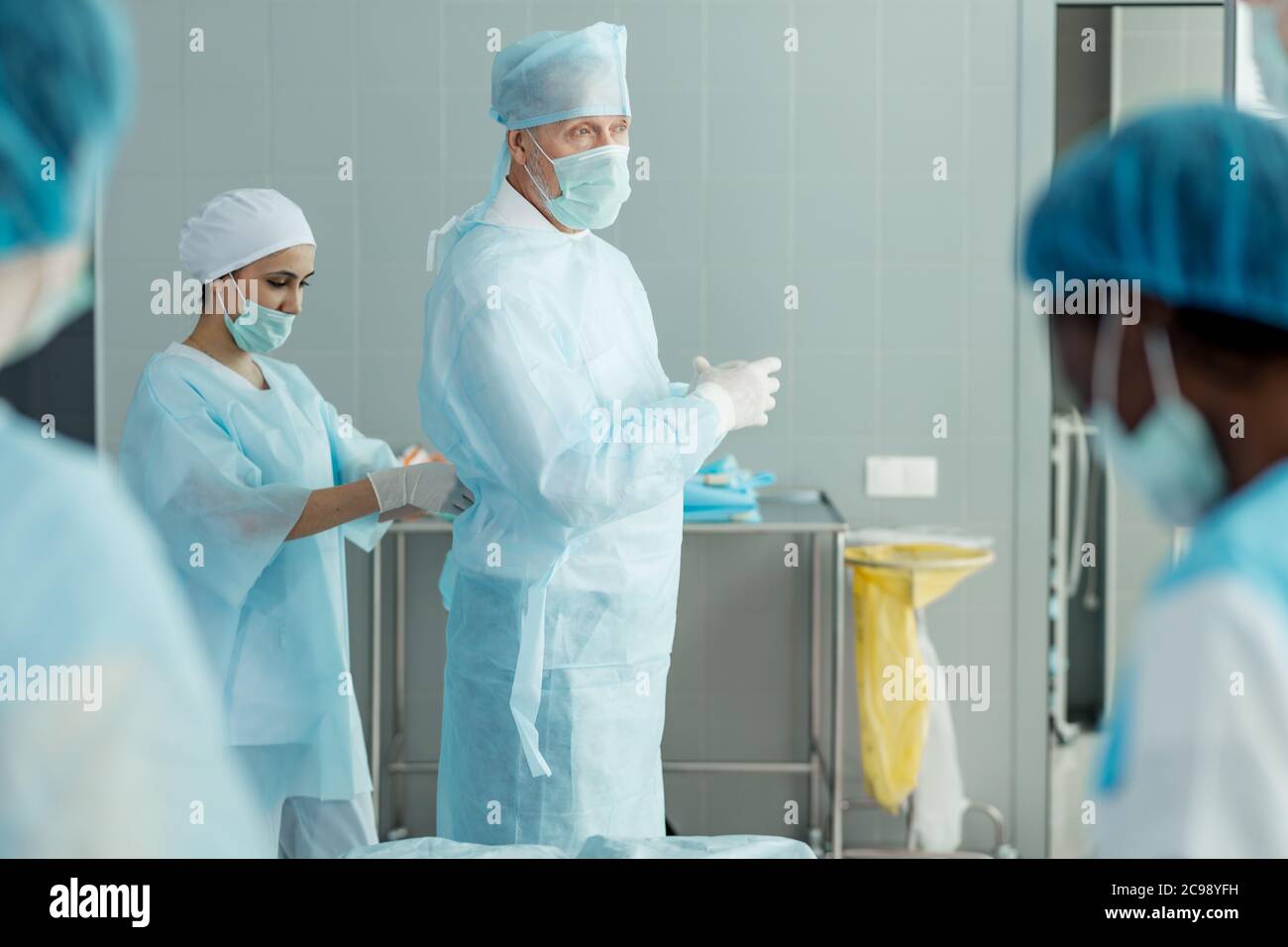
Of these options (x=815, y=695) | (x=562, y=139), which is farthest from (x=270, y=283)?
(x=815, y=695)

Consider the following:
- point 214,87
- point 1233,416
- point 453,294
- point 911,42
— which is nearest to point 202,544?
point 453,294

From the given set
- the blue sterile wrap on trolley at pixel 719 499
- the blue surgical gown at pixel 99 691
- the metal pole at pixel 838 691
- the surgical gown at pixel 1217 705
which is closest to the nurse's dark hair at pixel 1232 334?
the surgical gown at pixel 1217 705

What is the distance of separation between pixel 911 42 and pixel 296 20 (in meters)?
0.94

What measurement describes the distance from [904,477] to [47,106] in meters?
1.68

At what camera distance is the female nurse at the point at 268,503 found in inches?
57.4

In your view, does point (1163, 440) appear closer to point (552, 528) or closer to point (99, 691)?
point (99, 691)

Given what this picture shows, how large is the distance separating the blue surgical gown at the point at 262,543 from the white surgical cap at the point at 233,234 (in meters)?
0.13

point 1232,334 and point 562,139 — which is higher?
point 562,139

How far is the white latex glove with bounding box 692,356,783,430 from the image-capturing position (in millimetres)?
1389

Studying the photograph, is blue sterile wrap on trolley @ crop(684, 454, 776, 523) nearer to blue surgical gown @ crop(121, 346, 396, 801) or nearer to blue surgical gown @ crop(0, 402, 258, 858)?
blue surgical gown @ crop(121, 346, 396, 801)

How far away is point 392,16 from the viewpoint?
1.64 meters

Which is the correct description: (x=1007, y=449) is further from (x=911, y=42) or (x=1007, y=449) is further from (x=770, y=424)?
(x=911, y=42)

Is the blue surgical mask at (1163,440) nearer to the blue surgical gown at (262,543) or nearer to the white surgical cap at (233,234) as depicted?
the blue surgical gown at (262,543)

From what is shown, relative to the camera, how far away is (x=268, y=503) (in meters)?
1.46
